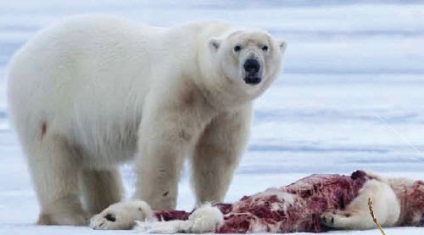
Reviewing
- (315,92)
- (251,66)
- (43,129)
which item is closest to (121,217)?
(251,66)

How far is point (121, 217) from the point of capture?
23.1 feet

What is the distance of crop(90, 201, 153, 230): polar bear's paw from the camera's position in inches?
277

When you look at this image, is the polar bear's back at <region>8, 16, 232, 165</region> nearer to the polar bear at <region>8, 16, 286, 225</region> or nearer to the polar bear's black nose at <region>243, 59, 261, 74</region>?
the polar bear at <region>8, 16, 286, 225</region>

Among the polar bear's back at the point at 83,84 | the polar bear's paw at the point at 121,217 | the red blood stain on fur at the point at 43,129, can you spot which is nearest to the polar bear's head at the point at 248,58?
the polar bear's back at the point at 83,84

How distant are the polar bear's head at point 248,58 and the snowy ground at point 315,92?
1478 millimetres

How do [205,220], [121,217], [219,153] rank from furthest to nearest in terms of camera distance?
[219,153] < [121,217] < [205,220]

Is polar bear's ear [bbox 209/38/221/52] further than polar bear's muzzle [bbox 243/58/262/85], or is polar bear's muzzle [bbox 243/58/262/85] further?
polar bear's ear [bbox 209/38/221/52]

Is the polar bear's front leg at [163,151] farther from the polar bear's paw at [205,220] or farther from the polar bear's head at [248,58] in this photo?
the polar bear's paw at [205,220]

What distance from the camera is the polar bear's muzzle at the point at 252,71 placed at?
8242mm

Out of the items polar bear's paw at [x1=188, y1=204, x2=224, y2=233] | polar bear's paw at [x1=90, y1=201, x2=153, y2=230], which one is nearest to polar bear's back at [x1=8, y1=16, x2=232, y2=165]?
polar bear's paw at [x1=90, y1=201, x2=153, y2=230]

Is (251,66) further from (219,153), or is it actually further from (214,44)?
(219,153)

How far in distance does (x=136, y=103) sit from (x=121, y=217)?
1.78 meters

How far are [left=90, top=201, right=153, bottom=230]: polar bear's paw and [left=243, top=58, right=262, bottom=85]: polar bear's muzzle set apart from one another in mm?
1421

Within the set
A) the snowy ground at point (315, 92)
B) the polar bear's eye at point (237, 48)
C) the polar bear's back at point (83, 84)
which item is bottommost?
the snowy ground at point (315, 92)
